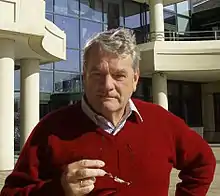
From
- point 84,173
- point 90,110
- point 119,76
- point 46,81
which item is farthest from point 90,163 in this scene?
point 46,81

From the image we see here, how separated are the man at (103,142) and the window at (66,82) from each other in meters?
15.7

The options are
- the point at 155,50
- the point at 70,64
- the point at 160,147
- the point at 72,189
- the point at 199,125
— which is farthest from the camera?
the point at 199,125

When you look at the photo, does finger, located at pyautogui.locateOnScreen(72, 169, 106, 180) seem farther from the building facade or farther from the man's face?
the building facade

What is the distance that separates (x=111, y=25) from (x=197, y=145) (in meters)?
17.9

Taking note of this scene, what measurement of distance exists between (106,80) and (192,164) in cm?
61

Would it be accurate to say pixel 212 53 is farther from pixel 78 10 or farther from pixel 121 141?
pixel 121 141

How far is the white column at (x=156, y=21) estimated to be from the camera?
17844mm

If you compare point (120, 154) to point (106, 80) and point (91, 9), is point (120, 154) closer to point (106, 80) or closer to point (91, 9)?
point (106, 80)

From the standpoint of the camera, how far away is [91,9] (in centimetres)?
1884

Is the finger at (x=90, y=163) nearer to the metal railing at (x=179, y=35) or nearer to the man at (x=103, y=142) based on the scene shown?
the man at (x=103, y=142)

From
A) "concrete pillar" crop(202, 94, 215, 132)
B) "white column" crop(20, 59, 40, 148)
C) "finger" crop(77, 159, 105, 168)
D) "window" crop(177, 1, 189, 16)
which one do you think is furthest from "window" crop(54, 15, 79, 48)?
"finger" crop(77, 159, 105, 168)

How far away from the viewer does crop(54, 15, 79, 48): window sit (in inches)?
700

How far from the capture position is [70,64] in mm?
17922

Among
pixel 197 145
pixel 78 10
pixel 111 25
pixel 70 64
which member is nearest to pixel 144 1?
pixel 111 25
